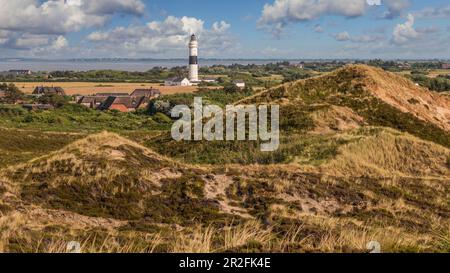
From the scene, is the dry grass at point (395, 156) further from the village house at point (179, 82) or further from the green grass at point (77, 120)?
the village house at point (179, 82)

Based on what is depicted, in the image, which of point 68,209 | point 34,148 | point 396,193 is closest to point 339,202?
point 396,193

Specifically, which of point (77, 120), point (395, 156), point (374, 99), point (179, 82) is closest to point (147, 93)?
point (179, 82)

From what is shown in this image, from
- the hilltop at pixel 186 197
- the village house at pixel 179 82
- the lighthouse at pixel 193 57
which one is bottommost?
the hilltop at pixel 186 197

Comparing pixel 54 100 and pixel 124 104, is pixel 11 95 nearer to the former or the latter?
pixel 54 100

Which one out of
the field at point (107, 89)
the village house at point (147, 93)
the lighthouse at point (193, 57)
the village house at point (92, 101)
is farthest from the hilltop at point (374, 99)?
the lighthouse at point (193, 57)

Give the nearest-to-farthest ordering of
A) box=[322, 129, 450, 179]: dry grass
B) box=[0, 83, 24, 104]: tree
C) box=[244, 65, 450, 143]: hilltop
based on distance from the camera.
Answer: box=[322, 129, 450, 179]: dry grass, box=[244, 65, 450, 143]: hilltop, box=[0, 83, 24, 104]: tree

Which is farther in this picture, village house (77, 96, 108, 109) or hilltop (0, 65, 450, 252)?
village house (77, 96, 108, 109)

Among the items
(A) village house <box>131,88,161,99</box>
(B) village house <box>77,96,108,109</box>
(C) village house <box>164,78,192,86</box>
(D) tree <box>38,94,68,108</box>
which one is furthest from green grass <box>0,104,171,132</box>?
(C) village house <box>164,78,192,86</box>

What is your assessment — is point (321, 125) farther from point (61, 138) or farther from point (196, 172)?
point (61, 138)

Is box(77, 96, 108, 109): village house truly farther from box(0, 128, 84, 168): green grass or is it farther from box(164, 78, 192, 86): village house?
box(0, 128, 84, 168): green grass

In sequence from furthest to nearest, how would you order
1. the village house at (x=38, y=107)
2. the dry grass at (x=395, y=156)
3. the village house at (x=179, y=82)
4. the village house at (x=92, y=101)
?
the village house at (x=179, y=82) → the village house at (x=92, y=101) → the village house at (x=38, y=107) → the dry grass at (x=395, y=156)

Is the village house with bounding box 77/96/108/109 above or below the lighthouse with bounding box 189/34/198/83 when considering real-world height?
below
